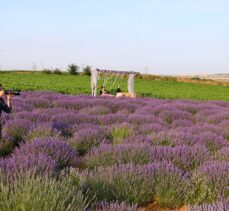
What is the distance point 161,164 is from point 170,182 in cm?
32

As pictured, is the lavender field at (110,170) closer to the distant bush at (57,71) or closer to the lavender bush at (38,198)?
the lavender bush at (38,198)

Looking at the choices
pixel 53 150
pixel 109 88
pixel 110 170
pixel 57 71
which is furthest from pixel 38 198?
pixel 57 71

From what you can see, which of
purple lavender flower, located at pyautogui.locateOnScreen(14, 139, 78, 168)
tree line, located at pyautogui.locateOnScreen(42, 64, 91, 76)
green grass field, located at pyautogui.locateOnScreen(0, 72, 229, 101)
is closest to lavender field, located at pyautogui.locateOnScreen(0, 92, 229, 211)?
purple lavender flower, located at pyautogui.locateOnScreen(14, 139, 78, 168)

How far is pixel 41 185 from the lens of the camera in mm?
3221

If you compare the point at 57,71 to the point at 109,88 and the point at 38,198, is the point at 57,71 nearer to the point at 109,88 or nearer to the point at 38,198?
the point at 109,88

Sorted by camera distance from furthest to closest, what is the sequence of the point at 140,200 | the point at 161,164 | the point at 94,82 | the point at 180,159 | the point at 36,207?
the point at 94,82 < the point at 180,159 < the point at 161,164 < the point at 140,200 < the point at 36,207

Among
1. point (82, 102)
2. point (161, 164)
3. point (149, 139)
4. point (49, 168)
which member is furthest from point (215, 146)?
point (82, 102)

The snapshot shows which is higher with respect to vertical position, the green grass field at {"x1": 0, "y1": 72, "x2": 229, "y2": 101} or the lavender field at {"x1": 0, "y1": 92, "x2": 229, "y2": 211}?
the lavender field at {"x1": 0, "y1": 92, "x2": 229, "y2": 211}

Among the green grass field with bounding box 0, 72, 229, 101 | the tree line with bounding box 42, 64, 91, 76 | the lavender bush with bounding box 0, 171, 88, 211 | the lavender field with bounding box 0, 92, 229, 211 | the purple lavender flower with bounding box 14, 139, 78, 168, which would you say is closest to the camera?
the lavender bush with bounding box 0, 171, 88, 211

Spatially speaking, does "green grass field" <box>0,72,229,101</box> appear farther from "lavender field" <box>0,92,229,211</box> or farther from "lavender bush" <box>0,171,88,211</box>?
"lavender bush" <box>0,171,88,211</box>

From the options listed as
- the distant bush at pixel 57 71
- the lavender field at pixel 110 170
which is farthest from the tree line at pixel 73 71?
the lavender field at pixel 110 170

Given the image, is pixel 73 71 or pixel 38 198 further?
pixel 73 71

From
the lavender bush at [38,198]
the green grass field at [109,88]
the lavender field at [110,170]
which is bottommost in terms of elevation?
the green grass field at [109,88]

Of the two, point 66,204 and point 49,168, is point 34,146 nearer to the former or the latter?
point 49,168
